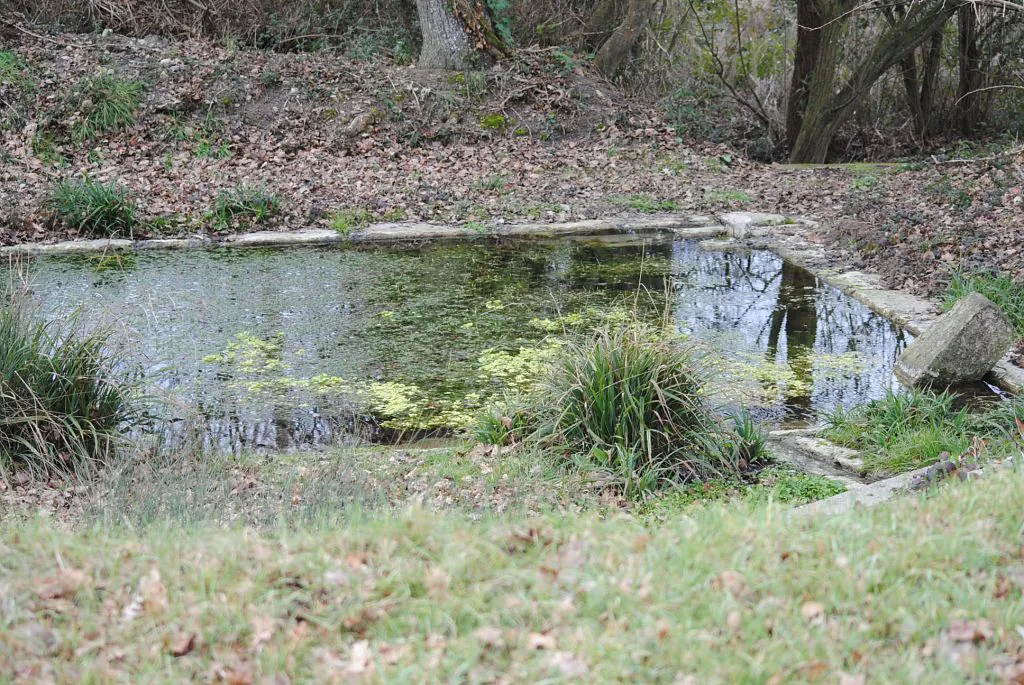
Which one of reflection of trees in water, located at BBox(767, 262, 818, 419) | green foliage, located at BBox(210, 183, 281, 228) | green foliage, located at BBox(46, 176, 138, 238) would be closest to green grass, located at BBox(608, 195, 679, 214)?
reflection of trees in water, located at BBox(767, 262, 818, 419)

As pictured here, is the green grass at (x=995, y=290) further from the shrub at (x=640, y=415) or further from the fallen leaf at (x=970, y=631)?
the fallen leaf at (x=970, y=631)

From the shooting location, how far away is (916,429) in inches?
205

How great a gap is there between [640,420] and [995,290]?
3387 millimetres

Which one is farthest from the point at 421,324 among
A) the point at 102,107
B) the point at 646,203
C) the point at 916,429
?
the point at 102,107

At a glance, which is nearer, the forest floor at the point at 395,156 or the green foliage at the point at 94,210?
the green foliage at the point at 94,210

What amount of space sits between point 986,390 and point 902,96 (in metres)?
10.7

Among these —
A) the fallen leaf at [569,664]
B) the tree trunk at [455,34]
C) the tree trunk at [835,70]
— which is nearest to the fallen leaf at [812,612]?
the fallen leaf at [569,664]

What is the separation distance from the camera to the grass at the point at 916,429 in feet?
16.0

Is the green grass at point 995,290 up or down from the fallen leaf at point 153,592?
up

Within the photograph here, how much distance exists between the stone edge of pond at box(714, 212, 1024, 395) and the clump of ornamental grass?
193cm

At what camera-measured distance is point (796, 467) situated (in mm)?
4961

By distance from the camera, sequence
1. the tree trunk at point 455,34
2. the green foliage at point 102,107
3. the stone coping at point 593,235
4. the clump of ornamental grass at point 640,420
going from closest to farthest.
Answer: the clump of ornamental grass at point 640,420, the stone coping at point 593,235, the green foliage at point 102,107, the tree trunk at point 455,34

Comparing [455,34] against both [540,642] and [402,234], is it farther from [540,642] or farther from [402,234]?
[540,642]

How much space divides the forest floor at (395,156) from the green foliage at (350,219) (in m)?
0.04
